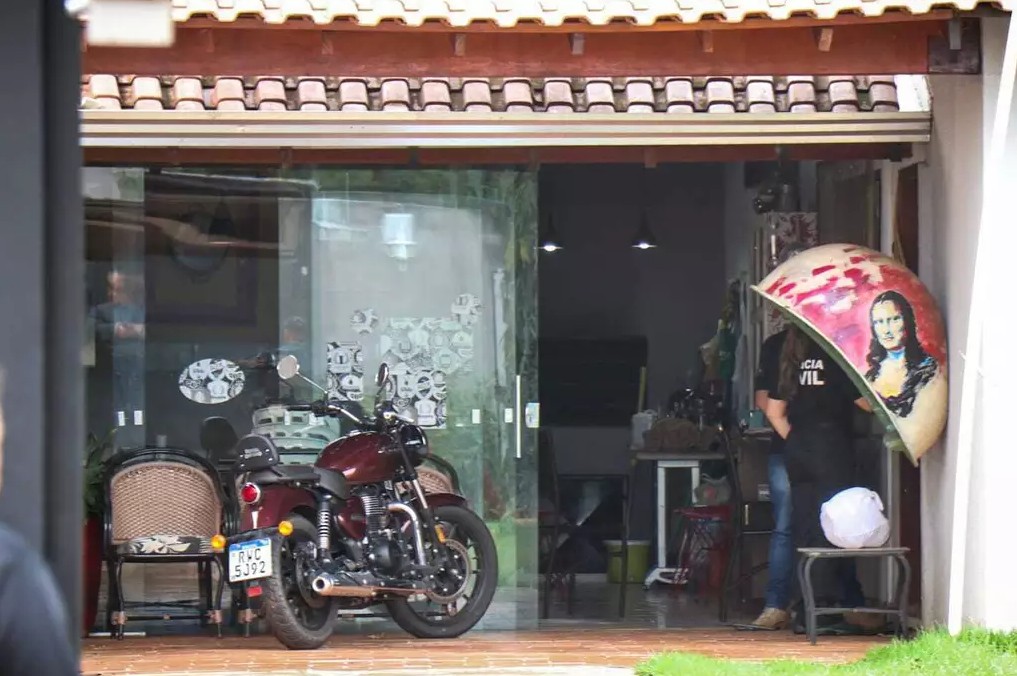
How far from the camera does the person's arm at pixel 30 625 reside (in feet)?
9.21

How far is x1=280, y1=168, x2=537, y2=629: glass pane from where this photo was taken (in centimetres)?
934

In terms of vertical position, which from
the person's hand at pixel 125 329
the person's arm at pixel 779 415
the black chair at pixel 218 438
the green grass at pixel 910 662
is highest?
the person's hand at pixel 125 329

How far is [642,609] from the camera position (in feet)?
34.2

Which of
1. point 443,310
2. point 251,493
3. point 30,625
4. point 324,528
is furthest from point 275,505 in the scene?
point 30,625

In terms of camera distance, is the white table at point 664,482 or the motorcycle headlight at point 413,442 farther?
the white table at point 664,482

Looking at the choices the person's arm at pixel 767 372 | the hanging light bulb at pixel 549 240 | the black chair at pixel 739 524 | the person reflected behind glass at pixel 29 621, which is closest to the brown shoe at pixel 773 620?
the black chair at pixel 739 524

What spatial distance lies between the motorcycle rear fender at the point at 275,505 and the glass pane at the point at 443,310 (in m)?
1.34

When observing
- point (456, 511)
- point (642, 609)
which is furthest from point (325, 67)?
point (642, 609)

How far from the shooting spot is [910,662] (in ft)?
23.0

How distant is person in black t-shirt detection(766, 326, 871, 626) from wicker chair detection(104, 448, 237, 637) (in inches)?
118

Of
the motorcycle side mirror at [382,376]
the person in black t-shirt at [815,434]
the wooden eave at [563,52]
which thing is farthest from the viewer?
the person in black t-shirt at [815,434]

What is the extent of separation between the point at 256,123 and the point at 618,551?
4.89 meters

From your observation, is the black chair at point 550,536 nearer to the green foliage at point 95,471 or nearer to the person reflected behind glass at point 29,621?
the green foliage at point 95,471

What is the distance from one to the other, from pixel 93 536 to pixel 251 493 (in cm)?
135
